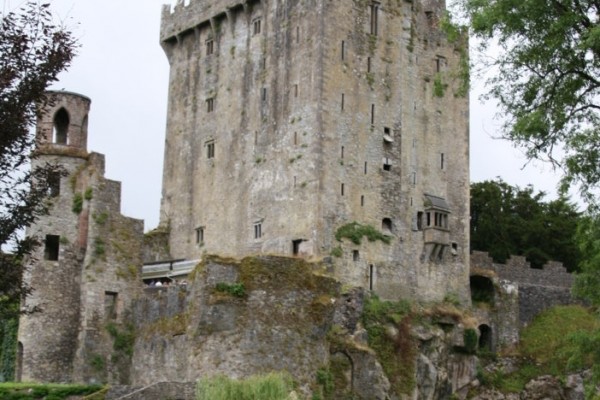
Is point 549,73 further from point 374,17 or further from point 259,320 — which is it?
point 374,17

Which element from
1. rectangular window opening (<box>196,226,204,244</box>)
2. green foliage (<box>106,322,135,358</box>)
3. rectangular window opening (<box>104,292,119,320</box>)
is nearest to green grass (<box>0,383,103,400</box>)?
green foliage (<box>106,322,135,358</box>)

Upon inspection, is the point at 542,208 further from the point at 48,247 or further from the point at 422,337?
the point at 48,247

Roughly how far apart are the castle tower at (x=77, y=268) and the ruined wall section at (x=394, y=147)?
828cm

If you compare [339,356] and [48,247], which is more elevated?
[48,247]

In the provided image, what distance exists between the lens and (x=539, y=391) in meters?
52.8

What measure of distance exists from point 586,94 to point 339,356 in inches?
758

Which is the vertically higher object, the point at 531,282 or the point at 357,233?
the point at 357,233

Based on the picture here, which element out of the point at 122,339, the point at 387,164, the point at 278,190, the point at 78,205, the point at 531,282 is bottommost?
the point at 122,339

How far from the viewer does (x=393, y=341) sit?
49844 millimetres

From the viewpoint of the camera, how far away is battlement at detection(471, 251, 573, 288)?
190 feet

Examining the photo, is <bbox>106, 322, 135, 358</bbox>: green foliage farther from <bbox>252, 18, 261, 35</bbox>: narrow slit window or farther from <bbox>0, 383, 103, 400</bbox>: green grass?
<bbox>252, 18, 261, 35</bbox>: narrow slit window

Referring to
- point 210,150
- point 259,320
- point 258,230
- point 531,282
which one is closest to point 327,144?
point 258,230

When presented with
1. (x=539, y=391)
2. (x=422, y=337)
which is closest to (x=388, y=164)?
(x=422, y=337)

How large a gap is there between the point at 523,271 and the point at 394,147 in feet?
32.7
